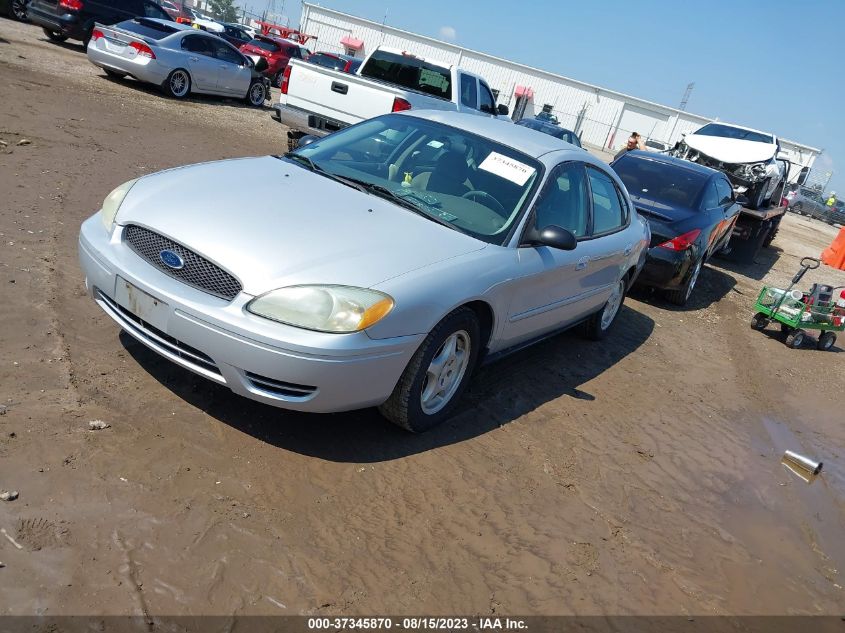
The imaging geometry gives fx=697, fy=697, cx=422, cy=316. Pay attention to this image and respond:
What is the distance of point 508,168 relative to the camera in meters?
4.52

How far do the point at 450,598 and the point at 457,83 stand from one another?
32.7 ft

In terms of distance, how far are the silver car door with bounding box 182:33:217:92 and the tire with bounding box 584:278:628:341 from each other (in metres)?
11.6

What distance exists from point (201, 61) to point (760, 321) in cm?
1222

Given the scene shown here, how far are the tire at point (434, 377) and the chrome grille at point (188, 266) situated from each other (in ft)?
3.19

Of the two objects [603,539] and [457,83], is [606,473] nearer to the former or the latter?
[603,539]

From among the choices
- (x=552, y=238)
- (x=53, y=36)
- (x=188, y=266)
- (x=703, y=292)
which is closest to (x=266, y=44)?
(x=53, y=36)

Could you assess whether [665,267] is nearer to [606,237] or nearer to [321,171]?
[606,237]

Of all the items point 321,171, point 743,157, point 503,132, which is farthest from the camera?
point 743,157

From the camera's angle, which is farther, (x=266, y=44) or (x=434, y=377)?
(x=266, y=44)

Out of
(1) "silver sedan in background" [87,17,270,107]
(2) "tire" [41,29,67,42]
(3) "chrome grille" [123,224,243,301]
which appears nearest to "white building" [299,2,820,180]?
(2) "tire" [41,29,67,42]

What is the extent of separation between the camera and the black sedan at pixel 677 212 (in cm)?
805

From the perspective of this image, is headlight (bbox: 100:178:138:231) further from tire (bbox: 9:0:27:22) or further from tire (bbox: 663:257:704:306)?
tire (bbox: 9:0:27:22)

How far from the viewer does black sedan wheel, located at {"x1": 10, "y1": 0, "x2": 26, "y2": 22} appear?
19828 mm

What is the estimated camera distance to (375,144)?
4828 millimetres
